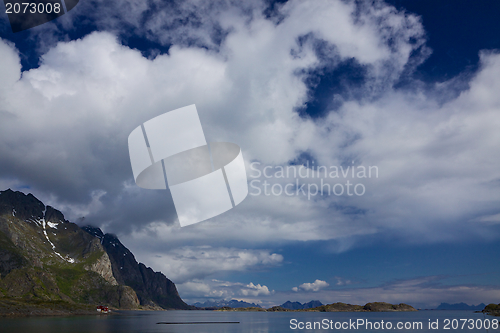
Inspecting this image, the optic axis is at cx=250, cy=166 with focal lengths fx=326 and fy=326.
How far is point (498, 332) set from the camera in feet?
302

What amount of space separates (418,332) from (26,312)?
19625cm

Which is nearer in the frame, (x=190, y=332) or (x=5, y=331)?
(x=5, y=331)

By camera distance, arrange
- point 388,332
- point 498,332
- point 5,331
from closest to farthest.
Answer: point 5,331
point 498,332
point 388,332

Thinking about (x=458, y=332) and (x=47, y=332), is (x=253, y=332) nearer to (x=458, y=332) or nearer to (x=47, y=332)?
(x=47, y=332)

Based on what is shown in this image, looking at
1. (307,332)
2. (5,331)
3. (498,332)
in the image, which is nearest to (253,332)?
(307,332)

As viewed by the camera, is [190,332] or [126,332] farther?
[190,332]

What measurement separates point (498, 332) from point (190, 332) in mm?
86732

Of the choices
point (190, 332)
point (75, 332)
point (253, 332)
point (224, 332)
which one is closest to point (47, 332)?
point (75, 332)

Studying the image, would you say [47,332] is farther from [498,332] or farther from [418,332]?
[498,332]

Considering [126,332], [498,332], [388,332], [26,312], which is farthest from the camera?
[26,312]

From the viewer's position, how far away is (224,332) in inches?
3674

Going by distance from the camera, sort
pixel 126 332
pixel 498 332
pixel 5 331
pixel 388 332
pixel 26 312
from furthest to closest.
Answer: pixel 26 312
pixel 388 332
pixel 498 332
pixel 126 332
pixel 5 331

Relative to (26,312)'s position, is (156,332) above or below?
above

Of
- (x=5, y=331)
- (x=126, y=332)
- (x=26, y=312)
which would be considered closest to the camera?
(x=5, y=331)
